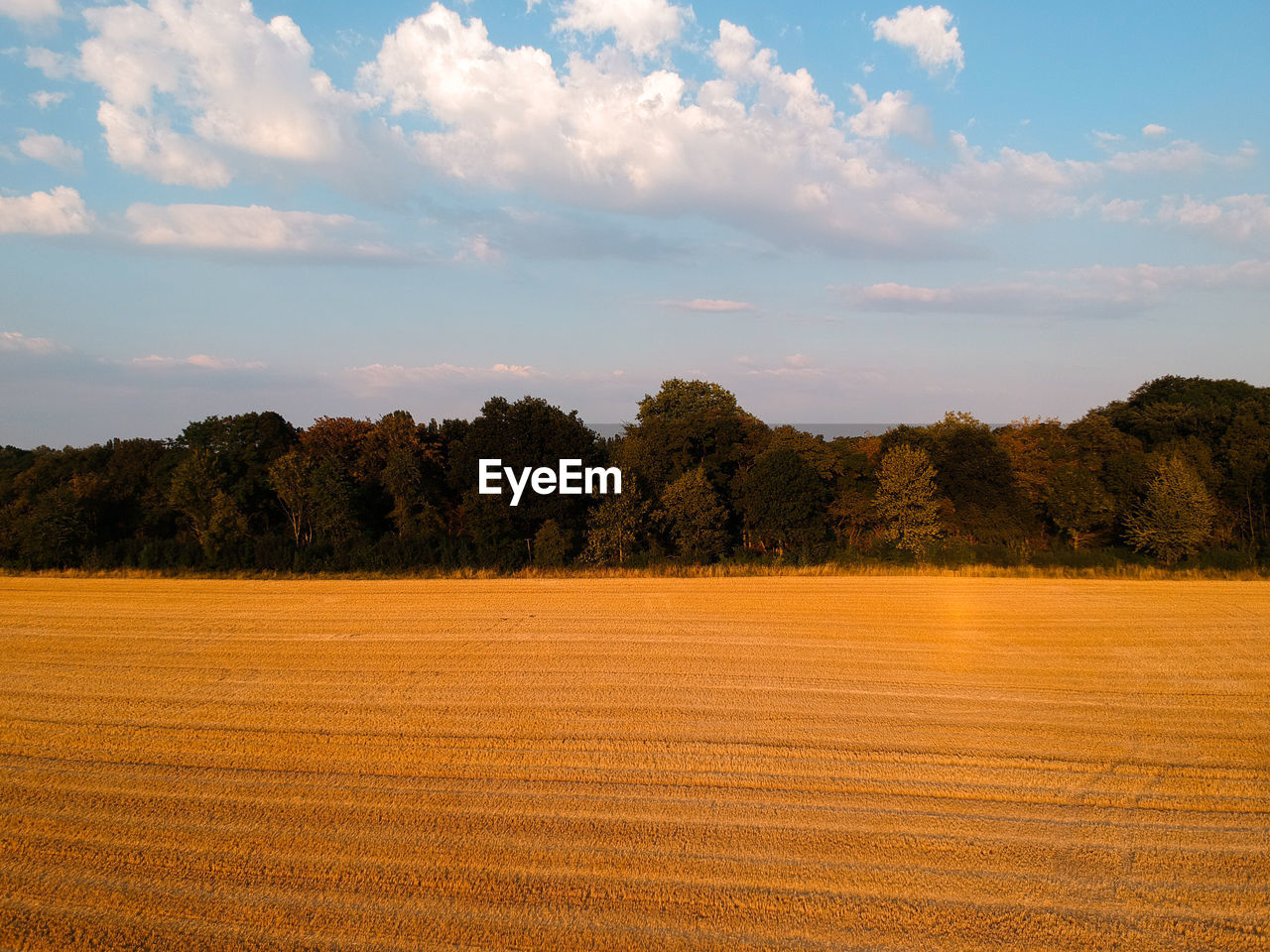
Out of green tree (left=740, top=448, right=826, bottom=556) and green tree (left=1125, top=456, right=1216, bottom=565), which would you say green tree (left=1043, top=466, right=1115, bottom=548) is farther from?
green tree (left=740, top=448, right=826, bottom=556)

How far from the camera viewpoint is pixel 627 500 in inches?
862

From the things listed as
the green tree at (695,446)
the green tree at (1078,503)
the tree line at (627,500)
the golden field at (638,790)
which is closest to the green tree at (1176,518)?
the tree line at (627,500)

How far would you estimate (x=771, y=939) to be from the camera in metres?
4.39

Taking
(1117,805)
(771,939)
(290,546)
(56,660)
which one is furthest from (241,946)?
(290,546)

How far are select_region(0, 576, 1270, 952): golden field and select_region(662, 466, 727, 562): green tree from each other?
8.96 meters

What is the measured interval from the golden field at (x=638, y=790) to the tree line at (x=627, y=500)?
8797mm

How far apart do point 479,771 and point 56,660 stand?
350 inches

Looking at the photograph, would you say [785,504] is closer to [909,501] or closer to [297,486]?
[909,501]

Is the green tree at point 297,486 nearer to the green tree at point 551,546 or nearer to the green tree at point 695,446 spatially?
the green tree at point 551,546

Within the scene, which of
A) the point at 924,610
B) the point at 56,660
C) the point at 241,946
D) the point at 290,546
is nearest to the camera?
the point at 241,946

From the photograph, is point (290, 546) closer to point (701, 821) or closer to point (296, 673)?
point (296, 673)

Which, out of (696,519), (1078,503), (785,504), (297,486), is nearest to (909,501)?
(785,504)

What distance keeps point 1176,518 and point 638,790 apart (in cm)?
2099

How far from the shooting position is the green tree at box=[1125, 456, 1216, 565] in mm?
20719
